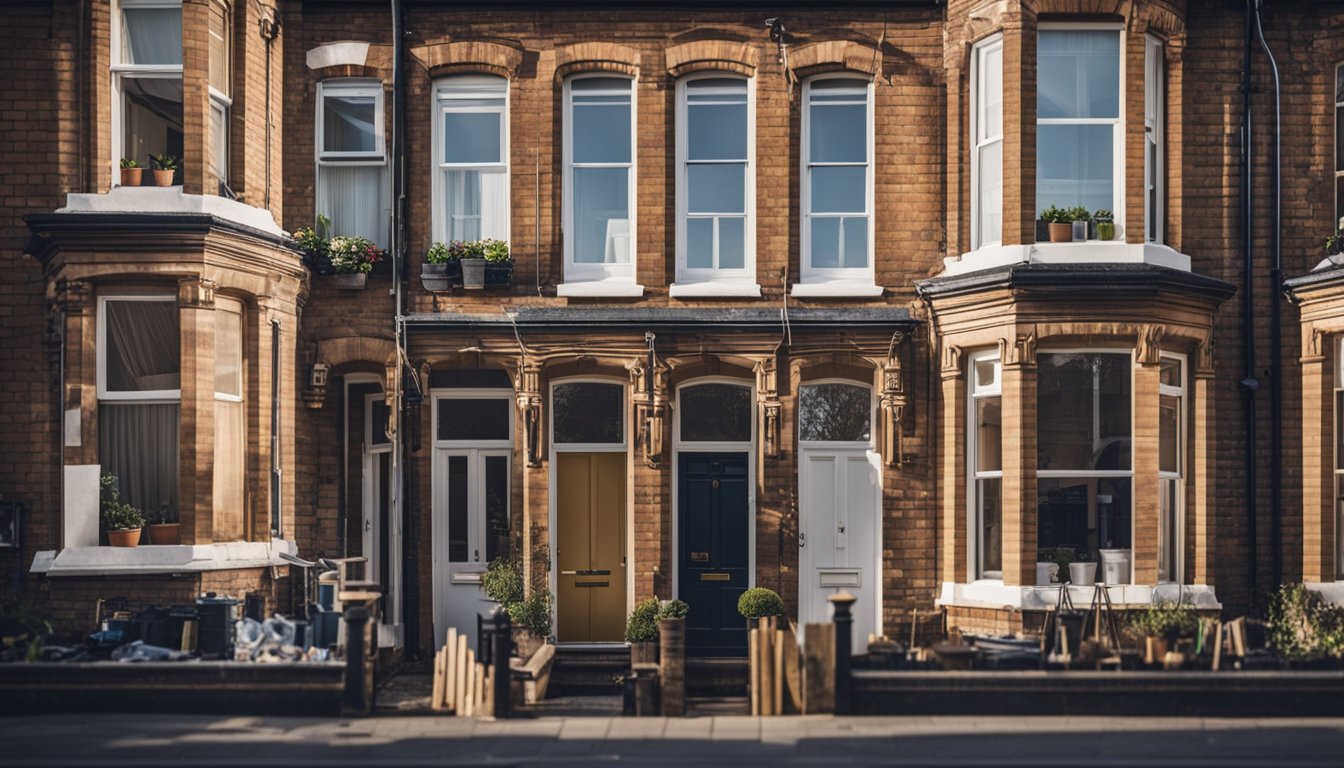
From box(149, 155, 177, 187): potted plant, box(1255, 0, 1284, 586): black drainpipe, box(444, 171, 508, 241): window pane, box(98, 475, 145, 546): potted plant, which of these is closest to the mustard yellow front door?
box(444, 171, 508, 241): window pane

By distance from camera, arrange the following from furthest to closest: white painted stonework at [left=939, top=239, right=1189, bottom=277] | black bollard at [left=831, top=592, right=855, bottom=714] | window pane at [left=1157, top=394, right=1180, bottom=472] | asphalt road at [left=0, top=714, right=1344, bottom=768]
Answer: window pane at [left=1157, top=394, right=1180, bottom=472] → white painted stonework at [left=939, top=239, right=1189, bottom=277] → black bollard at [left=831, top=592, right=855, bottom=714] → asphalt road at [left=0, top=714, right=1344, bottom=768]

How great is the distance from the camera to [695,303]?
18156 millimetres

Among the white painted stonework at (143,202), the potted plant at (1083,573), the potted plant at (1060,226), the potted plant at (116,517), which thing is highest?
the white painted stonework at (143,202)

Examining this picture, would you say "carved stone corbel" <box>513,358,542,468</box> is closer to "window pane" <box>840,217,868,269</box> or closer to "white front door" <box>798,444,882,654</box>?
"white front door" <box>798,444,882,654</box>

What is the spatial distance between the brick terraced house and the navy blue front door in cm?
4

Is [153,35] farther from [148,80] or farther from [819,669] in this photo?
[819,669]

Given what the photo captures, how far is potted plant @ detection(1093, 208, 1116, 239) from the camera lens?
56.0 ft

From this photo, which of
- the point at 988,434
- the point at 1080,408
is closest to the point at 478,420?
the point at 988,434

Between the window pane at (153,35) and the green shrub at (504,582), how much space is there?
6358 millimetres

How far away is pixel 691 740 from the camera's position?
45.1 feet

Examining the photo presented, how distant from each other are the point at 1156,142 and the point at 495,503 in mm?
8413

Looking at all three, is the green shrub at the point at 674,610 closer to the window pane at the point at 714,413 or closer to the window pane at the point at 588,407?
the window pane at the point at 714,413

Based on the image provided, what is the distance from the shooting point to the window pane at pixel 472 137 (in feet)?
60.7

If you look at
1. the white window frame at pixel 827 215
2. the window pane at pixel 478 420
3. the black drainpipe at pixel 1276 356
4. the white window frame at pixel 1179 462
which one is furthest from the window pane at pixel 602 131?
the black drainpipe at pixel 1276 356
